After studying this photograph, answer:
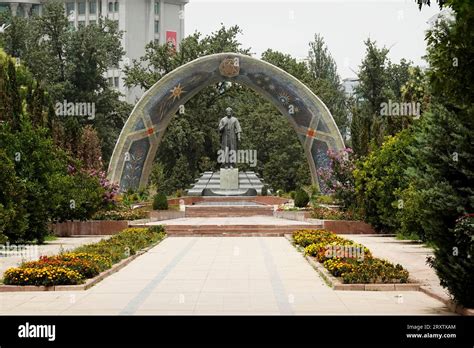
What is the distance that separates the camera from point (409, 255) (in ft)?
73.5

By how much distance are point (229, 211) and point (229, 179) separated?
25.7 feet

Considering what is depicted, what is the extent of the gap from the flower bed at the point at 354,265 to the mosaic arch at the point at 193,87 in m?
24.9

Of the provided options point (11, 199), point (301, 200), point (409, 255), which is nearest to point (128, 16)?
point (301, 200)

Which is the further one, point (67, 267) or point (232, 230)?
point (232, 230)

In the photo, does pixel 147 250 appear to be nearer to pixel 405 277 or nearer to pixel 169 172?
pixel 405 277

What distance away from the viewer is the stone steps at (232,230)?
30766 mm

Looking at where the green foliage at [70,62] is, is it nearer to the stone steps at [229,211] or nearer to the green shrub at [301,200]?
the stone steps at [229,211]

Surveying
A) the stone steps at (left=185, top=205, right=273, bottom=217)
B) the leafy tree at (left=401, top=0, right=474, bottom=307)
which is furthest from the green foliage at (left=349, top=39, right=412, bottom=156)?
the leafy tree at (left=401, top=0, right=474, bottom=307)

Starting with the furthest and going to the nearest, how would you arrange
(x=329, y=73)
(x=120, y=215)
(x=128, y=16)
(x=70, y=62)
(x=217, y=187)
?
(x=128, y=16) < (x=329, y=73) < (x=70, y=62) < (x=217, y=187) < (x=120, y=215)

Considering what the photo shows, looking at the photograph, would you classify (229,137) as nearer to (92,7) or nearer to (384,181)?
(384,181)

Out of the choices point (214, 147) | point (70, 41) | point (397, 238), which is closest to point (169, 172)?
point (214, 147)

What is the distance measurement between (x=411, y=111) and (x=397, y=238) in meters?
6.47

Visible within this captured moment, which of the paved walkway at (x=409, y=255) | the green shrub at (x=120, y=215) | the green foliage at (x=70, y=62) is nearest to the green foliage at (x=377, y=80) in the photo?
the green foliage at (x=70, y=62)

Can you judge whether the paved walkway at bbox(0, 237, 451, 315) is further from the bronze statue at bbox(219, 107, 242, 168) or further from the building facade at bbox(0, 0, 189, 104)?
the building facade at bbox(0, 0, 189, 104)
